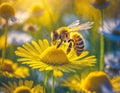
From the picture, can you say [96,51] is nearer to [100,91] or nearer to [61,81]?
[61,81]

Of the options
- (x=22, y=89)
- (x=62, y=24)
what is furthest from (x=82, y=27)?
(x=62, y=24)

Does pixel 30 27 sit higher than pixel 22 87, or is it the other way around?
pixel 30 27

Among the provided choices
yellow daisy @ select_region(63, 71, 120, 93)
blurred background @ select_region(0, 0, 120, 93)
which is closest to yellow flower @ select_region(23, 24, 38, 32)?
blurred background @ select_region(0, 0, 120, 93)

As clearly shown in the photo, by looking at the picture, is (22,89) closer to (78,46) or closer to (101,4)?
(78,46)

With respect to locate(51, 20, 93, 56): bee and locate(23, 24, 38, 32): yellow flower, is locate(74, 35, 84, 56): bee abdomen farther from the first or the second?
locate(23, 24, 38, 32): yellow flower

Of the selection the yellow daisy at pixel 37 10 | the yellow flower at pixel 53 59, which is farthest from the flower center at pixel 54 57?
the yellow daisy at pixel 37 10

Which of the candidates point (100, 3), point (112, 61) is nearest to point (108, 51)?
point (112, 61)

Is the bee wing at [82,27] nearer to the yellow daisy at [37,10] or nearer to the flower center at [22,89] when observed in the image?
the flower center at [22,89]
